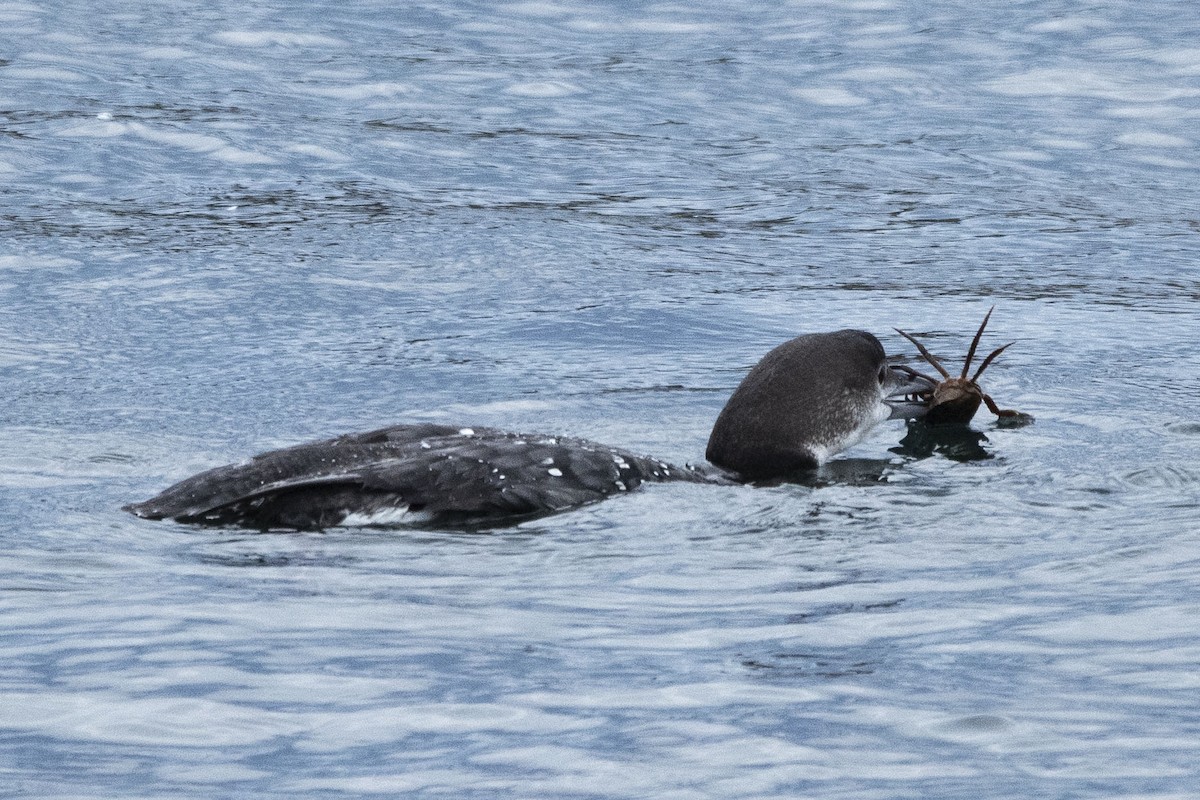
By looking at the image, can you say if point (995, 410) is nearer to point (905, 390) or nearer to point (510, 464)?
point (905, 390)

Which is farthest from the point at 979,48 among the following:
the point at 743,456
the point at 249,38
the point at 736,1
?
the point at 743,456

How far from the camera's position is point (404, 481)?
552cm

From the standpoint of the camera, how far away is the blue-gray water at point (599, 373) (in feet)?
12.9

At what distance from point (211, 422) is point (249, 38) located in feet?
26.4

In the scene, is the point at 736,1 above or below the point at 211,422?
above

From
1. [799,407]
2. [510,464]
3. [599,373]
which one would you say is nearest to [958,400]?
[799,407]

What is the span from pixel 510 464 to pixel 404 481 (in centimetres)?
36

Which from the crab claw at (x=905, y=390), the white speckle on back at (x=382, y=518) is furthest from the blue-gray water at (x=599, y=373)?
the crab claw at (x=905, y=390)

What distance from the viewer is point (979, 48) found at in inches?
559

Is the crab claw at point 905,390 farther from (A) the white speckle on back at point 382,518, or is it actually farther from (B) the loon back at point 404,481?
(A) the white speckle on back at point 382,518

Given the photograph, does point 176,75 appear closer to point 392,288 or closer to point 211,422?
point 392,288

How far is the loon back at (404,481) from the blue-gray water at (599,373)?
4.2 inches

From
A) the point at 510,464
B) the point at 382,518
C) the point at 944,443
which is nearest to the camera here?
the point at 382,518

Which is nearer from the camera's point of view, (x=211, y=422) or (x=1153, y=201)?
(x=211, y=422)
